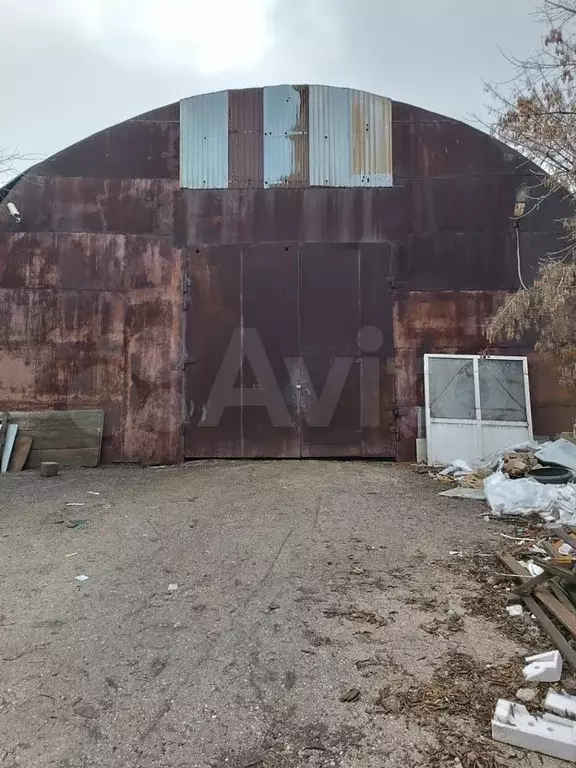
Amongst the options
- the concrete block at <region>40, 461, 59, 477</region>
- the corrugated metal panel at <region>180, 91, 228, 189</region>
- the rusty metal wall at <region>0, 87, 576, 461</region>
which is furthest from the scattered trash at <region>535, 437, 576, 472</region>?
the concrete block at <region>40, 461, 59, 477</region>

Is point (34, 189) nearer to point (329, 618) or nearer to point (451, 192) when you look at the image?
point (451, 192)

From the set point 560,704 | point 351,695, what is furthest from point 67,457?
point 560,704

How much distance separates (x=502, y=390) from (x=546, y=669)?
17.3 feet

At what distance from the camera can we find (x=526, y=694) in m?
1.92

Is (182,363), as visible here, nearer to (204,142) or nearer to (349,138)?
(204,142)

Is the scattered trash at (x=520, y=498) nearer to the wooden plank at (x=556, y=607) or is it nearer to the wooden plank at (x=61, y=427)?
the wooden plank at (x=556, y=607)

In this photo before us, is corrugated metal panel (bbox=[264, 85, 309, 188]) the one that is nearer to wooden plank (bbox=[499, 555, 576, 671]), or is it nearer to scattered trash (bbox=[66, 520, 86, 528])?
scattered trash (bbox=[66, 520, 86, 528])

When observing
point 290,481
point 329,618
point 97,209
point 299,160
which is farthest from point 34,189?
Answer: point 329,618

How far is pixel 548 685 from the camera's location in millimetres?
1984

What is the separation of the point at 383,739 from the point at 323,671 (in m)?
0.45

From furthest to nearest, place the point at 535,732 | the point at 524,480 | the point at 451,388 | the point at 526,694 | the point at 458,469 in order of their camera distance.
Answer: the point at 451,388 < the point at 458,469 < the point at 524,480 < the point at 526,694 < the point at 535,732

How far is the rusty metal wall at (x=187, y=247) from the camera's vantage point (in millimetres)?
7012

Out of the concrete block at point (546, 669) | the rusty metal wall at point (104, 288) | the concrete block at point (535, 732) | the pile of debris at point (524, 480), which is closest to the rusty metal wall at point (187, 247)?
the rusty metal wall at point (104, 288)

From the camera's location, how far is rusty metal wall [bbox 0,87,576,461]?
7012 millimetres
